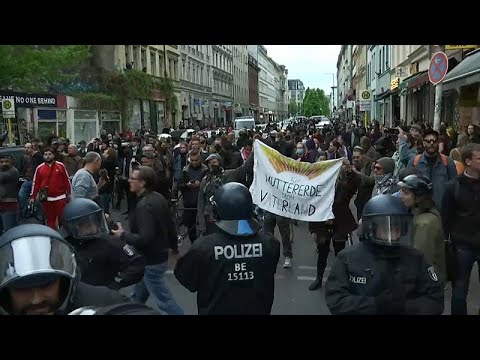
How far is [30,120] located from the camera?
23922mm

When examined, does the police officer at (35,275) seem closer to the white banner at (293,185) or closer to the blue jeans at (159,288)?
the blue jeans at (159,288)

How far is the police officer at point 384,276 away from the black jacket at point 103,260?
5.37ft

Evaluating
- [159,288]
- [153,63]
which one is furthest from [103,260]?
[153,63]

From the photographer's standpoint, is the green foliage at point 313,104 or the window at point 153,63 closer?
the window at point 153,63

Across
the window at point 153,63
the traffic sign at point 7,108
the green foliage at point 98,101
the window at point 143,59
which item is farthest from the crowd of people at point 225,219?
the window at point 153,63

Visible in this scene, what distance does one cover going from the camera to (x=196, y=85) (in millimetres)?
56406

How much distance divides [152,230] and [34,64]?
1982 centimetres

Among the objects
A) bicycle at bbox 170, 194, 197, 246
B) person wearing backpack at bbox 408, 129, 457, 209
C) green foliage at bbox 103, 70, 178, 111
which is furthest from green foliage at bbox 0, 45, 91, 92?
person wearing backpack at bbox 408, 129, 457, 209

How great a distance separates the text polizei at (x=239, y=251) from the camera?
3.44 meters

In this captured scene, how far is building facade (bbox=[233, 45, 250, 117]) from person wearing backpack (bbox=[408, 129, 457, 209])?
234ft

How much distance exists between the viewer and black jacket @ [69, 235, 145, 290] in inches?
156

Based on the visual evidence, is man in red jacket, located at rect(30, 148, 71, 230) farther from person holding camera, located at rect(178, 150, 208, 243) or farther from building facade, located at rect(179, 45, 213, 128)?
building facade, located at rect(179, 45, 213, 128)

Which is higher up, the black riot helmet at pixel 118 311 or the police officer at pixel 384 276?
the black riot helmet at pixel 118 311

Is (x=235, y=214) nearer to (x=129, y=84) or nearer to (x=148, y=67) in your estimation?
(x=129, y=84)
